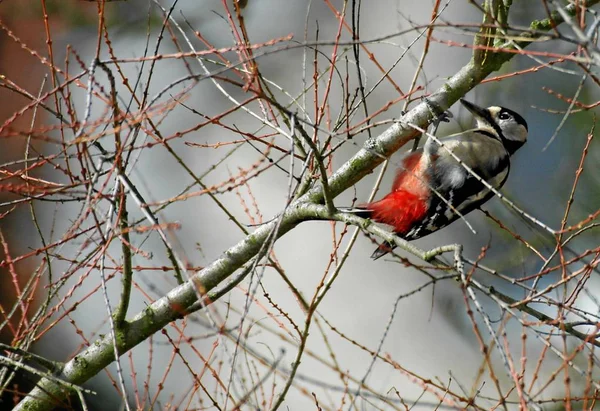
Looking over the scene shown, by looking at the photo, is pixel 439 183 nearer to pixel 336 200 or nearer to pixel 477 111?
pixel 477 111

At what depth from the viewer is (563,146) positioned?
4.77m

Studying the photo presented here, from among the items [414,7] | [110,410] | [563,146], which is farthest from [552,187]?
[110,410]

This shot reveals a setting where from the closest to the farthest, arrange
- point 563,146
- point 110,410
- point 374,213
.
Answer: point 374,213, point 110,410, point 563,146

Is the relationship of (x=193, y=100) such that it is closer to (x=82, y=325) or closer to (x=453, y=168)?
(x=82, y=325)

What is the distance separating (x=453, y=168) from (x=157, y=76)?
2.45m

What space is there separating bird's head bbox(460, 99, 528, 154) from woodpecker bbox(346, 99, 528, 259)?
167 mm

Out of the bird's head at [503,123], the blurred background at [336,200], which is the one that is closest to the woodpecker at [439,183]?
the bird's head at [503,123]

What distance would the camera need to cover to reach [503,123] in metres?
3.55

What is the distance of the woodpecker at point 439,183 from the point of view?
315cm

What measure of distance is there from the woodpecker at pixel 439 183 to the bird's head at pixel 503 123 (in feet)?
0.55

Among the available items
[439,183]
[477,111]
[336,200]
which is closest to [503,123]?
[477,111]

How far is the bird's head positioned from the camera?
11.6ft

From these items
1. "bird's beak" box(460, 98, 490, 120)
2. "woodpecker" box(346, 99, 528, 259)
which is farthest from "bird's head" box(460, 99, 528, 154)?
"woodpecker" box(346, 99, 528, 259)

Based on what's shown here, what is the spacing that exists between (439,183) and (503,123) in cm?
61
